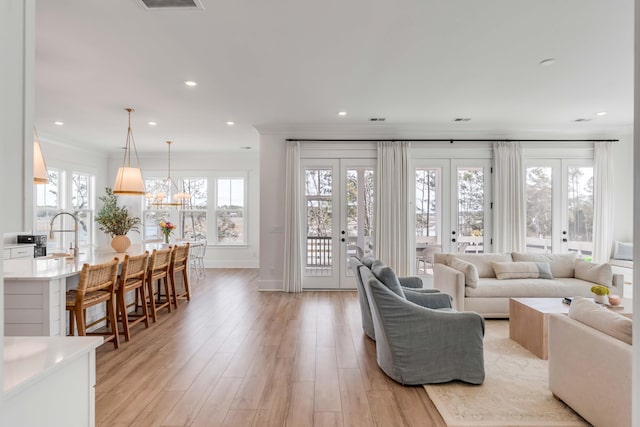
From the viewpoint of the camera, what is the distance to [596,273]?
434 cm

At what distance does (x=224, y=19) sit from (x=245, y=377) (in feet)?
9.51

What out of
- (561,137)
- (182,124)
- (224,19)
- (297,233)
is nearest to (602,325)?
(224,19)

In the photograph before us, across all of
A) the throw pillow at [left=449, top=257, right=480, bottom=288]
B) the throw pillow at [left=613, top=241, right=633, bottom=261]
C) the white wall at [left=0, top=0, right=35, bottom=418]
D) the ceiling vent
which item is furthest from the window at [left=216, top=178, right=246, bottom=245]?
the throw pillow at [left=613, top=241, right=633, bottom=261]

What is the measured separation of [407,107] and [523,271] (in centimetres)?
279

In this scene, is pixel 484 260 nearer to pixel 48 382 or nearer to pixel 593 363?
pixel 593 363

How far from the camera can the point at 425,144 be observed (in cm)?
600

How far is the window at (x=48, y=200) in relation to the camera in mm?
6445

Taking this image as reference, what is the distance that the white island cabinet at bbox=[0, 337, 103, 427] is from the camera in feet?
3.22

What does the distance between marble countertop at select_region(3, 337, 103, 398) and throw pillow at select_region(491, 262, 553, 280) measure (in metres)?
4.64

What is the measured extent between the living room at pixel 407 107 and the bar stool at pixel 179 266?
1285 mm

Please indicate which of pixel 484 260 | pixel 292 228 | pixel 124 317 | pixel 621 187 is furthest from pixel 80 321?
pixel 621 187

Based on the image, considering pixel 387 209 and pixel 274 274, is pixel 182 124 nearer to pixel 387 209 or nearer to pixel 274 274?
pixel 274 274

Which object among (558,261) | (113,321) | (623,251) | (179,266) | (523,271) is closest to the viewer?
(113,321)

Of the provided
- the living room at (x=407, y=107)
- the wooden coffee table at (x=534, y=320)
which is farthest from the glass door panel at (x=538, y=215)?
the wooden coffee table at (x=534, y=320)
